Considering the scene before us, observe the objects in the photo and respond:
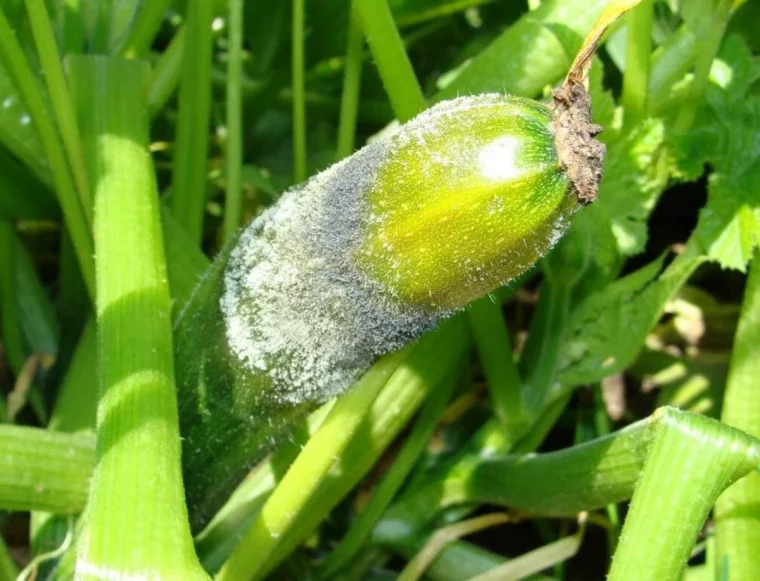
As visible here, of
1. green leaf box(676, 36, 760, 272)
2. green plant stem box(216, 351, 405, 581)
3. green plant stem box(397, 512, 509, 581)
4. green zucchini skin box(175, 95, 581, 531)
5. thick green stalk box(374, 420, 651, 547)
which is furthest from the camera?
green plant stem box(397, 512, 509, 581)

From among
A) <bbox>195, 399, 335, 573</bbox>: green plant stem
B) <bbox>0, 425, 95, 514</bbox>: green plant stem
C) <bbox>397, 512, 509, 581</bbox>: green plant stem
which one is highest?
<bbox>0, 425, 95, 514</bbox>: green plant stem

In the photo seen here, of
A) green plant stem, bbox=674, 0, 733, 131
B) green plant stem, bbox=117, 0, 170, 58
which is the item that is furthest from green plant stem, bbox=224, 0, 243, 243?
green plant stem, bbox=674, 0, 733, 131

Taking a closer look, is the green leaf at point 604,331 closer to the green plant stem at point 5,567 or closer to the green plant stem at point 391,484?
the green plant stem at point 391,484

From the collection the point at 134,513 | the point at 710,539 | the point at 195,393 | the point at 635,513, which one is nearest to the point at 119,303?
the point at 195,393

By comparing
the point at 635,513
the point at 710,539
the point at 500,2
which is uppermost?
the point at 500,2

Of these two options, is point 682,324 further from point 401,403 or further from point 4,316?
point 4,316

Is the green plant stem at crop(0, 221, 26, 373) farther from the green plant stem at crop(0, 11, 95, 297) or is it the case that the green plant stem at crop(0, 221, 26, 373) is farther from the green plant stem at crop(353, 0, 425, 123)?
the green plant stem at crop(353, 0, 425, 123)
